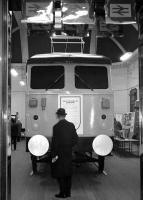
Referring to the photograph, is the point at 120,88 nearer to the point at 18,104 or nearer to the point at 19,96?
the point at 19,96

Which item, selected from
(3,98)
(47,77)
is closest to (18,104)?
(47,77)

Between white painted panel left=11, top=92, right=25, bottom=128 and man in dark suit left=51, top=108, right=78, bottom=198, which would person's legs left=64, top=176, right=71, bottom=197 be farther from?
white painted panel left=11, top=92, right=25, bottom=128

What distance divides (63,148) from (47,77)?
9.00 feet

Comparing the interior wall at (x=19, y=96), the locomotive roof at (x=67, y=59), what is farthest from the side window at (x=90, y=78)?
the interior wall at (x=19, y=96)

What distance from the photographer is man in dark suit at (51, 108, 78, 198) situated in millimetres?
6664

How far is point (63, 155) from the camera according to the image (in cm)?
673

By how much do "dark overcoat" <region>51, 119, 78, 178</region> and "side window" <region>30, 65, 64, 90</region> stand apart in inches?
85.9

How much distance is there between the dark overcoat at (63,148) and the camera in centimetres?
666

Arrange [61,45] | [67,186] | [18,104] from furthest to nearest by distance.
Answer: [18,104]
[61,45]
[67,186]

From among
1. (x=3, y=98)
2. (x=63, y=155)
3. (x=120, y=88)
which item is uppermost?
(x=120, y=88)

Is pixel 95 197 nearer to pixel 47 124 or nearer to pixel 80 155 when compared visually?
pixel 47 124

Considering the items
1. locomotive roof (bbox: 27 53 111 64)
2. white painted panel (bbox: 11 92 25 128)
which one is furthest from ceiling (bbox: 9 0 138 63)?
locomotive roof (bbox: 27 53 111 64)

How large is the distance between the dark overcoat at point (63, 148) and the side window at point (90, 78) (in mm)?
2295

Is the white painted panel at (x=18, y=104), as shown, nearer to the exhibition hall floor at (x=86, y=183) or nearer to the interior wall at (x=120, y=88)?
the interior wall at (x=120, y=88)
